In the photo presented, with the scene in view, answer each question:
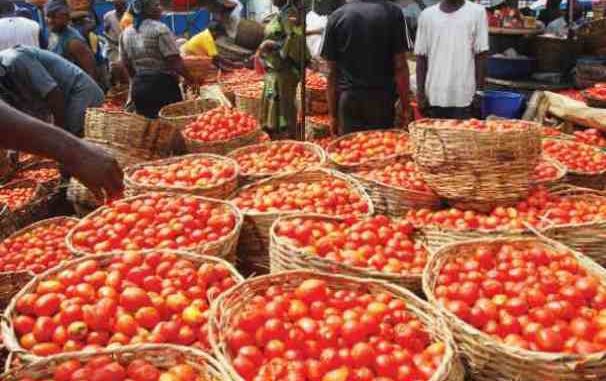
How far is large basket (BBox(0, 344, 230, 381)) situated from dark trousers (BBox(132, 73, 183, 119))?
16.4 feet

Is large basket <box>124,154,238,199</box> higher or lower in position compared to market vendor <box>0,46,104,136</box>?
lower

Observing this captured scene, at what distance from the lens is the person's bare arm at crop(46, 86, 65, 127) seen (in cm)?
500

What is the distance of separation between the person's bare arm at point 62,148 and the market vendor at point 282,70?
4.29m

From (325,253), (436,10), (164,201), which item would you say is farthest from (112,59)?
(325,253)

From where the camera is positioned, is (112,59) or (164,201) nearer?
(164,201)

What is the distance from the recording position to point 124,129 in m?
4.73

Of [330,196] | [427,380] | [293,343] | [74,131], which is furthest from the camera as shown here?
[74,131]

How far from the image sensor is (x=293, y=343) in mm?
2119

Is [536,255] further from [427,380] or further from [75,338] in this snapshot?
[75,338]


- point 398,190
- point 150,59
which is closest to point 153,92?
point 150,59

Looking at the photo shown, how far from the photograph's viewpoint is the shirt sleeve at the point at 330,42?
5258 mm

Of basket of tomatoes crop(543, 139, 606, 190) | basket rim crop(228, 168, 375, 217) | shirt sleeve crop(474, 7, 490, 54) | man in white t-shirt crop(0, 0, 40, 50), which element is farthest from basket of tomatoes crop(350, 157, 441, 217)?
man in white t-shirt crop(0, 0, 40, 50)

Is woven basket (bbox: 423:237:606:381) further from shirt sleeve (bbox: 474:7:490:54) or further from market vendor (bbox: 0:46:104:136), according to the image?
market vendor (bbox: 0:46:104:136)

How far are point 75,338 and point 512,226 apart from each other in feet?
7.34
